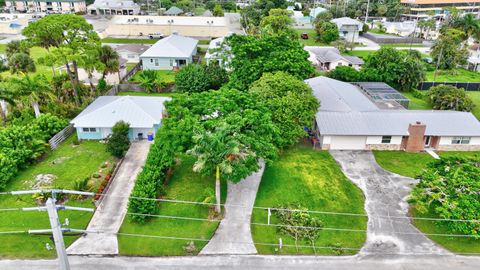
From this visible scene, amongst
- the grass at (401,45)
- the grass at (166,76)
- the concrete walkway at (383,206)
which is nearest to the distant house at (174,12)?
the grass at (166,76)

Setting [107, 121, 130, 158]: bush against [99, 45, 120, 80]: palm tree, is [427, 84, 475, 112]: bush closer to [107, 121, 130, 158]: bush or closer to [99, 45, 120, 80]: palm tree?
[107, 121, 130, 158]: bush

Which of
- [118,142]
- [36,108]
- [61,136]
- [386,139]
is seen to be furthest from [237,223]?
[36,108]

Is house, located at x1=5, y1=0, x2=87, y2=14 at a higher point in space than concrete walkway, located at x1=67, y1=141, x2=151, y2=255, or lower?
higher

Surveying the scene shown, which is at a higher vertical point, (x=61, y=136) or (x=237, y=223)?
(x=61, y=136)

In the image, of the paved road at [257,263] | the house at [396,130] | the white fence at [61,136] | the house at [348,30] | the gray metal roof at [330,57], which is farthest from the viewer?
the house at [348,30]

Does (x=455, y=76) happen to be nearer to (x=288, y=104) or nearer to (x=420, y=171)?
(x=420, y=171)

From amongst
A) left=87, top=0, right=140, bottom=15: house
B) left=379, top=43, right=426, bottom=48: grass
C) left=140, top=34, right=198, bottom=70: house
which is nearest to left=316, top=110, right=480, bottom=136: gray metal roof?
left=140, top=34, right=198, bottom=70: house

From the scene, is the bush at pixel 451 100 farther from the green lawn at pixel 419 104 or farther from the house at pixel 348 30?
the house at pixel 348 30
